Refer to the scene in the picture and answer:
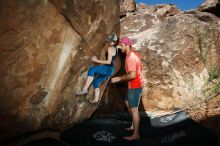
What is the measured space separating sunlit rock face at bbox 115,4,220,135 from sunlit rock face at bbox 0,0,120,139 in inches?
75.2

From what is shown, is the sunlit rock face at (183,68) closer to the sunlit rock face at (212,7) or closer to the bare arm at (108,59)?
the bare arm at (108,59)

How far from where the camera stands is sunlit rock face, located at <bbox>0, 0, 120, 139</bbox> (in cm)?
431

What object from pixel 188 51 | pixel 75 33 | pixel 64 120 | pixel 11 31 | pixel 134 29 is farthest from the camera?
pixel 134 29

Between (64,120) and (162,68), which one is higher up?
(162,68)

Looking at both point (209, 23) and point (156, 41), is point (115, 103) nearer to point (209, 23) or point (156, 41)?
point (156, 41)

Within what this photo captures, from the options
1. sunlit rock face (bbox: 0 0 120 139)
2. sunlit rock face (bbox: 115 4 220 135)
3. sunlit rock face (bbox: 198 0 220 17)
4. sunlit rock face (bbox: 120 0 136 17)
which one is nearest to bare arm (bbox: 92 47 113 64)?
sunlit rock face (bbox: 0 0 120 139)

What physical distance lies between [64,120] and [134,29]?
574 centimetres

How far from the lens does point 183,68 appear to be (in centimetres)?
693

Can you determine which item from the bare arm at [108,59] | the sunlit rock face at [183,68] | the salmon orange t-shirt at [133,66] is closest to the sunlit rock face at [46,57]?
the bare arm at [108,59]

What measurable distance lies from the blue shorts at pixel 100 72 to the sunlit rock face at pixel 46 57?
165 millimetres

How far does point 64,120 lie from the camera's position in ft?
18.0

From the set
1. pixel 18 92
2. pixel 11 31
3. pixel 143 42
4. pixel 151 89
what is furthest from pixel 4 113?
pixel 143 42

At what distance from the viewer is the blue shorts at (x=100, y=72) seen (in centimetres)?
567

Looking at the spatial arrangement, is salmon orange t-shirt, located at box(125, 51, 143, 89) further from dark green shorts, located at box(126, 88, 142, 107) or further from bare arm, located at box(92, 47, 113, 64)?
bare arm, located at box(92, 47, 113, 64)
